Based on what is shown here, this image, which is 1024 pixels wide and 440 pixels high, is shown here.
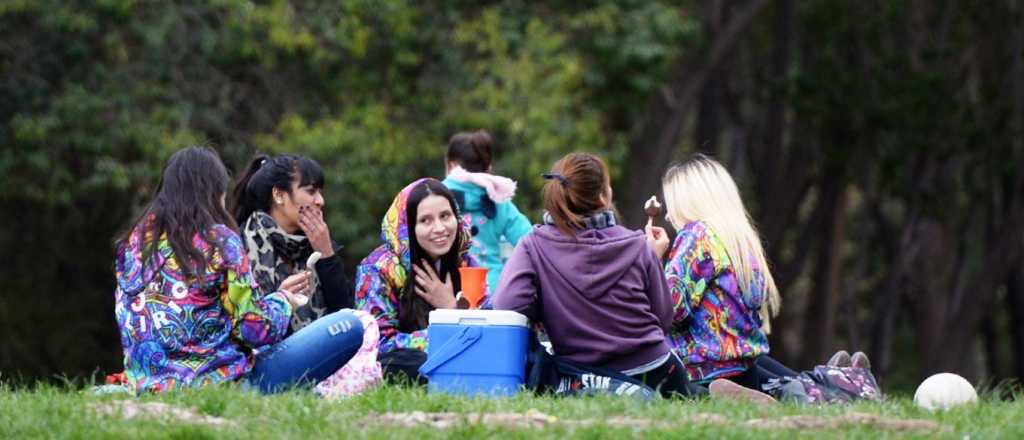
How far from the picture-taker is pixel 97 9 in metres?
17.9

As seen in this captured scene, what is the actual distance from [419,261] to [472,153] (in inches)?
68.8

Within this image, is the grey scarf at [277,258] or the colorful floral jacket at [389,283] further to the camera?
the grey scarf at [277,258]

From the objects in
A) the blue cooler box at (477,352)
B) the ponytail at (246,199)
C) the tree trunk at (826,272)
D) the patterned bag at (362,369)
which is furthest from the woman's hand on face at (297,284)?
the tree trunk at (826,272)

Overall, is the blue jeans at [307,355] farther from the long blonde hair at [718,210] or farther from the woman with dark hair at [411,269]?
the long blonde hair at [718,210]

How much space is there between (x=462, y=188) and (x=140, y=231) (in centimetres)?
318

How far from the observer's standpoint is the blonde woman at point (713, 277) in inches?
346

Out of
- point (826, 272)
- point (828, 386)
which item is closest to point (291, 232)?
point (828, 386)

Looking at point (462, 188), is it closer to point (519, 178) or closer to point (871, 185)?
point (519, 178)

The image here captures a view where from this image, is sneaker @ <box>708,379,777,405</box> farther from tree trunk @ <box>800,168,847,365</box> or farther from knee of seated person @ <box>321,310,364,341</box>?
tree trunk @ <box>800,168,847,365</box>

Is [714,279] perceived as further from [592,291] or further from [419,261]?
[419,261]

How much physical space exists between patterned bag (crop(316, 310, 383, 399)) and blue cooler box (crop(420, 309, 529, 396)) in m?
0.49

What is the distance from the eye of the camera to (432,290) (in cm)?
900

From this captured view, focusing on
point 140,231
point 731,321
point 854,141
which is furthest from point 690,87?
point 140,231

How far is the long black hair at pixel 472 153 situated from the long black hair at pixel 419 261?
4.79 ft
